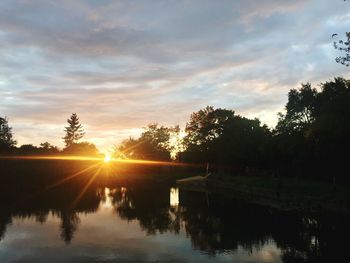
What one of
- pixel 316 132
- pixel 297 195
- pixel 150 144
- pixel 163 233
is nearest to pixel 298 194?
pixel 297 195

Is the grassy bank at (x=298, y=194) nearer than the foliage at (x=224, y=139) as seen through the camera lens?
Yes

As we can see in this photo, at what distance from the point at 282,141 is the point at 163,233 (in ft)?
126

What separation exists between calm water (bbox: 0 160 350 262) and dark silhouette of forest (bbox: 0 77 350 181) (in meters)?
12.2

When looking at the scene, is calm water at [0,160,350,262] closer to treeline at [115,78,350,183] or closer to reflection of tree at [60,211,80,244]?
reflection of tree at [60,211,80,244]

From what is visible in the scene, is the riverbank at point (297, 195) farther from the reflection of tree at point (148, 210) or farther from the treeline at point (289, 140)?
the reflection of tree at point (148, 210)

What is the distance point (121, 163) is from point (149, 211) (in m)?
89.9

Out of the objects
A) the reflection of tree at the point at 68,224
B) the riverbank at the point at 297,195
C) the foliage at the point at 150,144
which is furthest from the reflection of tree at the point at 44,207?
the foliage at the point at 150,144

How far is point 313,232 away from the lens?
112 feet

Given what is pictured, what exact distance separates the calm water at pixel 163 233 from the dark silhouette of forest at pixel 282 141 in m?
12.2

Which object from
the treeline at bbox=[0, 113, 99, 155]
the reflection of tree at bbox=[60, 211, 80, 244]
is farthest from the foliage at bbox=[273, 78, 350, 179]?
the treeline at bbox=[0, 113, 99, 155]

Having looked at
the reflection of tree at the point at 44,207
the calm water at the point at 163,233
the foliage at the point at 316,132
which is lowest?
the calm water at the point at 163,233

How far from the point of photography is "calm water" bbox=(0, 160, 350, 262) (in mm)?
27188

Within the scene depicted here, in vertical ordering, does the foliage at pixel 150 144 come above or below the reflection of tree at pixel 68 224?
above

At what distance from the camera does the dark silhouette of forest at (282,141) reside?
50044 mm
